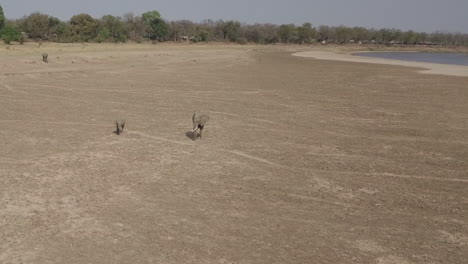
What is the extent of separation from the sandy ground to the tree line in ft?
163

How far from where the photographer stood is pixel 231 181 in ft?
34.7

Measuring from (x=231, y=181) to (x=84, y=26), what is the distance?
266ft

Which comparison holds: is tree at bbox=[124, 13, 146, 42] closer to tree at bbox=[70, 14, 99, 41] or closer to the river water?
tree at bbox=[70, 14, 99, 41]

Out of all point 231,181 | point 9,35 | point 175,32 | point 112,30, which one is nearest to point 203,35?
point 175,32

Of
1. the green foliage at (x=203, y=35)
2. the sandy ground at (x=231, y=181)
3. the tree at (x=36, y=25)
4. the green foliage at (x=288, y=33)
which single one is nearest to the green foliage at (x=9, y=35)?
the tree at (x=36, y=25)

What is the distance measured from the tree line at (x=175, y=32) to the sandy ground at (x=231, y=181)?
49801 mm

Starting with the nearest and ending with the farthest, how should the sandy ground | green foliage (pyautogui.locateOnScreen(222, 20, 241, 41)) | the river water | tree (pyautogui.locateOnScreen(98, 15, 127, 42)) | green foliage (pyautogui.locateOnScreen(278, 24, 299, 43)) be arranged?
1. the sandy ground
2. the river water
3. tree (pyautogui.locateOnScreen(98, 15, 127, 42))
4. green foliage (pyautogui.locateOnScreen(222, 20, 241, 41))
5. green foliage (pyautogui.locateOnScreen(278, 24, 299, 43))

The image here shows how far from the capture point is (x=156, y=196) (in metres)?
9.44

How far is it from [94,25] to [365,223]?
8471cm

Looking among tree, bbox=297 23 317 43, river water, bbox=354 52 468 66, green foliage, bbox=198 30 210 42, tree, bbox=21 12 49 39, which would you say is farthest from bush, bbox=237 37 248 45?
tree, bbox=21 12 49 39

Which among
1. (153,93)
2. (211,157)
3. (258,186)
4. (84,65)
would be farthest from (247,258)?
(84,65)

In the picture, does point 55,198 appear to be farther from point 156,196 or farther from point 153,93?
point 153,93

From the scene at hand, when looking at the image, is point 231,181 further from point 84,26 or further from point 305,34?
point 305,34

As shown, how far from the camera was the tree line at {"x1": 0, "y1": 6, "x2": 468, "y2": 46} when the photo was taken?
79.8 m
